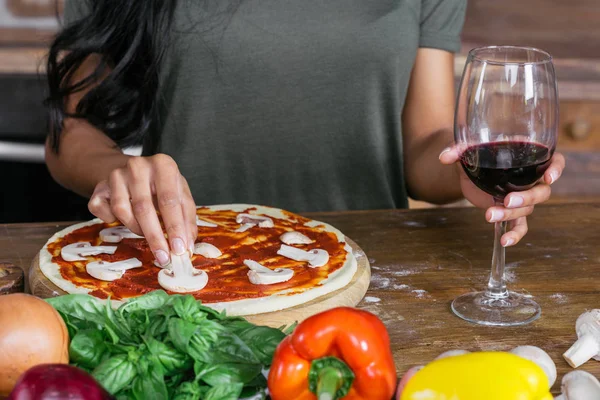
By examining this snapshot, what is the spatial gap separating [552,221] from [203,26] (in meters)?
0.82

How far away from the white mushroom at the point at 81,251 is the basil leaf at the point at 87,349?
0.44m

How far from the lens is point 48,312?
2.64 ft

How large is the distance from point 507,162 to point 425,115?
33.4 inches

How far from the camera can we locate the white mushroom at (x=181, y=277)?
44.1 inches

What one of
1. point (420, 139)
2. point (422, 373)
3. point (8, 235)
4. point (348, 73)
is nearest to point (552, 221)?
point (420, 139)

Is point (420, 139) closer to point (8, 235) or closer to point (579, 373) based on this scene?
point (8, 235)

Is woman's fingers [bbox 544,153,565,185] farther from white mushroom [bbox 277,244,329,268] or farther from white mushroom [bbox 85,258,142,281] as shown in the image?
white mushroom [bbox 85,258,142,281]

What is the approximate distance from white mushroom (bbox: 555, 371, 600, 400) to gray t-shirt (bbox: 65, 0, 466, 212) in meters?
1.06

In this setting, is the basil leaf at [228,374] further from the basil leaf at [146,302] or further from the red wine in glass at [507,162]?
the red wine in glass at [507,162]

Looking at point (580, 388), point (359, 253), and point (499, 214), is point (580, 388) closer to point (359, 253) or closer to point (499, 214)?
point (499, 214)

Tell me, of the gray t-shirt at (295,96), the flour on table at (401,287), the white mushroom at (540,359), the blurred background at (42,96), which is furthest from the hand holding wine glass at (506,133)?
the blurred background at (42,96)

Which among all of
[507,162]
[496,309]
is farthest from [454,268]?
[507,162]

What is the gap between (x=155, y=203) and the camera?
4.03 feet

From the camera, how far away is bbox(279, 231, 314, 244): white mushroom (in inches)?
52.1
